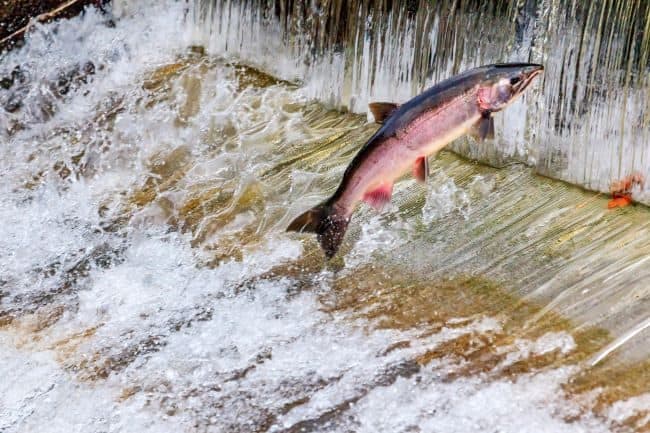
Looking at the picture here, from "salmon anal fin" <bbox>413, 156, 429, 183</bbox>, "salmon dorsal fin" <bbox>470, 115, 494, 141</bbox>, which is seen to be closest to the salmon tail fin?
"salmon anal fin" <bbox>413, 156, 429, 183</bbox>

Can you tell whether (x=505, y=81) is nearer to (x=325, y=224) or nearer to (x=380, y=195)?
(x=380, y=195)

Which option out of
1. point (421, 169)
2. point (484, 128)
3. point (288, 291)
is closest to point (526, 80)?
point (484, 128)

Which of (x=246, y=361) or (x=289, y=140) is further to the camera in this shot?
(x=289, y=140)

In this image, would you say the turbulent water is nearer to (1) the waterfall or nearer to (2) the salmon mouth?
(1) the waterfall

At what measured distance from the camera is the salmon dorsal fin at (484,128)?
3.02 m

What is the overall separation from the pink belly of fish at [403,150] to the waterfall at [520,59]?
1296 millimetres

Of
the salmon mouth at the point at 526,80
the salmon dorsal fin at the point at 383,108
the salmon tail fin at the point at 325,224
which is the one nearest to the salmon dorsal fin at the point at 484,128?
the salmon mouth at the point at 526,80

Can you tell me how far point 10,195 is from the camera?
4.81m

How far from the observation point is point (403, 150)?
10.1ft

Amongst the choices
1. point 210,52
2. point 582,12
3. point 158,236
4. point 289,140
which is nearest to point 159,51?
point 210,52

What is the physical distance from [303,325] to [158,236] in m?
1.10

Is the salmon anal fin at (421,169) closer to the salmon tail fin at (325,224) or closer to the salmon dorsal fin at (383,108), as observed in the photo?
the salmon dorsal fin at (383,108)

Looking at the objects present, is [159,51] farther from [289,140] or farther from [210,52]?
[289,140]

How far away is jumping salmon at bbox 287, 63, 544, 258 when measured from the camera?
300 centimetres
